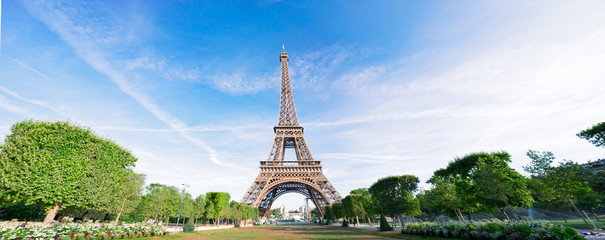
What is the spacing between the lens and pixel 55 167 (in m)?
14.3

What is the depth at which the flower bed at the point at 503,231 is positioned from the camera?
8.56 metres

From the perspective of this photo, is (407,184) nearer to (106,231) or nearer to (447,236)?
(447,236)

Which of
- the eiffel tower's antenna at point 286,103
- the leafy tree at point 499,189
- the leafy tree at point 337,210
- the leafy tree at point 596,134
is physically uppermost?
the eiffel tower's antenna at point 286,103

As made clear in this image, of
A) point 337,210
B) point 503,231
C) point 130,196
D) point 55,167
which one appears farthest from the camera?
point 337,210

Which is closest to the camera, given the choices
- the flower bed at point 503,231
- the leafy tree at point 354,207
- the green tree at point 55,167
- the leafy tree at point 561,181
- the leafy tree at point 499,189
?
the flower bed at point 503,231

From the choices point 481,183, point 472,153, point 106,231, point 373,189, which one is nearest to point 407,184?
point 373,189

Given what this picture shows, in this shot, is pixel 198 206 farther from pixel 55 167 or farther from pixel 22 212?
pixel 55 167

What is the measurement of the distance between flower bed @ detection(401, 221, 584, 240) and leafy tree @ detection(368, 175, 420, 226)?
6.86 metres

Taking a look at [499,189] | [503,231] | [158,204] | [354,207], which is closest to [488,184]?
[499,189]

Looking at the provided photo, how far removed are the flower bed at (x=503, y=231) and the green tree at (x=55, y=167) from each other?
2541 centimetres

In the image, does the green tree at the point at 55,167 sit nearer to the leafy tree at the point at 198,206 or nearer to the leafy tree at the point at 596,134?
the leafy tree at the point at 198,206

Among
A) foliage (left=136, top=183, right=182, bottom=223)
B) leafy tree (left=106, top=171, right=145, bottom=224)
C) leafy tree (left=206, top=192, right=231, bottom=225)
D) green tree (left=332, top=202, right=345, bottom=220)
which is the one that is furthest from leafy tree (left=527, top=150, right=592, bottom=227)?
foliage (left=136, top=183, right=182, bottom=223)

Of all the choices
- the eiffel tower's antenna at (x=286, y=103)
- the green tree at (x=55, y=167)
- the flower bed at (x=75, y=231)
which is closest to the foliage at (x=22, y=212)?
the green tree at (x=55, y=167)

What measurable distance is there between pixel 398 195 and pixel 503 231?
534 inches
